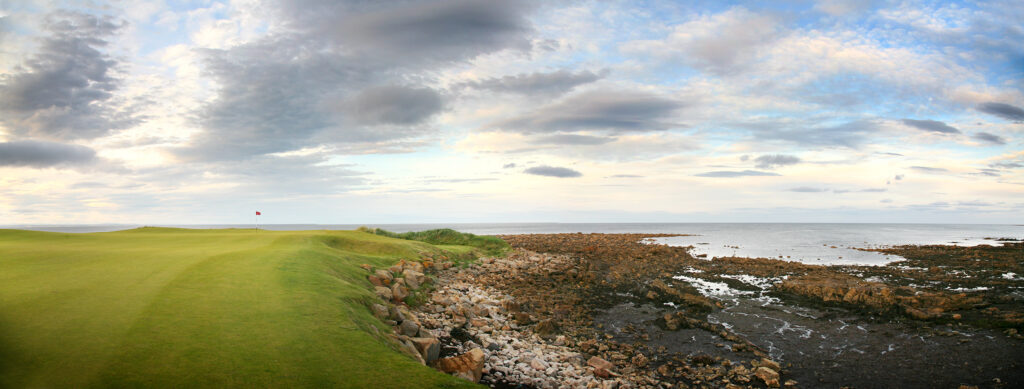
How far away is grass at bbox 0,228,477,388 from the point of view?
20.4ft

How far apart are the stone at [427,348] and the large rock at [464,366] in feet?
1.23

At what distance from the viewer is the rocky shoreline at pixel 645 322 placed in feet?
31.6

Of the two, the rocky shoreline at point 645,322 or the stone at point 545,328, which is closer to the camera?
the rocky shoreline at point 645,322

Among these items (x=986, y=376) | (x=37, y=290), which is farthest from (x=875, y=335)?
(x=37, y=290)

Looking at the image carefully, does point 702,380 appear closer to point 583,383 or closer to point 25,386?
point 583,383

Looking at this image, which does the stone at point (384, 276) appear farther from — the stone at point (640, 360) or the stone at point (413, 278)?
the stone at point (640, 360)

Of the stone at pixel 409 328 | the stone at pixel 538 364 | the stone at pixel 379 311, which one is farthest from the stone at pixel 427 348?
the stone at pixel 538 364

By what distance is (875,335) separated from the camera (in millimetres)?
13062

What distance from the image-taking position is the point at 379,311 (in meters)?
10.9

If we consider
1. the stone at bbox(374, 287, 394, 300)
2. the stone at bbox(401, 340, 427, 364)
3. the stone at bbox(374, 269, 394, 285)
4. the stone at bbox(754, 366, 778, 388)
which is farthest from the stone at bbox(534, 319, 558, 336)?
the stone at bbox(374, 269, 394, 285)

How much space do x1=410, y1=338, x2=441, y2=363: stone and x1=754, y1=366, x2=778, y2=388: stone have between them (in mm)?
7449

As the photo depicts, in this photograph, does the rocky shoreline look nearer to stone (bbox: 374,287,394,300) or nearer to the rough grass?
stone (bbox: 374,287,394,300)

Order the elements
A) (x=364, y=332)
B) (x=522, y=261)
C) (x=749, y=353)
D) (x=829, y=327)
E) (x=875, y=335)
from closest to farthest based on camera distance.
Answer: (x=364, y=332) < (x=749, y=353) < (x=875, y=335) < (x=829, y=327) < (x=522, y=261)

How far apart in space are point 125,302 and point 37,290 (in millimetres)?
2299
